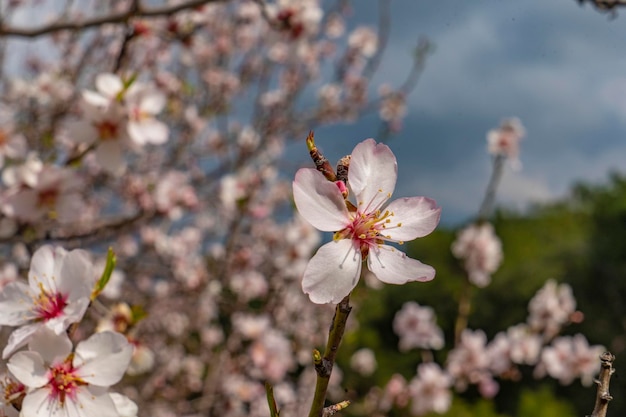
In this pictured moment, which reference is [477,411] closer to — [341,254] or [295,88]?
[295,88]

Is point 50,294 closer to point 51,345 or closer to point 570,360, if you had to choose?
point 51,345

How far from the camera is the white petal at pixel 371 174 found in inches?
19.1

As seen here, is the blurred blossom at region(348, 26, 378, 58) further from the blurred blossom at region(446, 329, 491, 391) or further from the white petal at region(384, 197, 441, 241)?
the white petal at region(384, 197, 441, 241)

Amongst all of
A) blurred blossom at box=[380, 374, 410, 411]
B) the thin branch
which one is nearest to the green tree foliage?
blurred blossom at box=[380, 374, 410, 411]

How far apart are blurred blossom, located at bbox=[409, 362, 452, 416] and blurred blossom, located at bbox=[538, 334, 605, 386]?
43 cm

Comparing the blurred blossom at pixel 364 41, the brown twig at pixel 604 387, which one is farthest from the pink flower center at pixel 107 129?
the blurred blossom at pixel 364 41

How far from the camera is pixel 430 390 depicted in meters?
2.59

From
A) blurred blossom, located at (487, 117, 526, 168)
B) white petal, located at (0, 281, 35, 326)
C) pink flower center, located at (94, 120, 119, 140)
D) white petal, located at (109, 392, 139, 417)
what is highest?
blurred blossom, located at (487, 117, 526, 168)

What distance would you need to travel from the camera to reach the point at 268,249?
11.0 feet

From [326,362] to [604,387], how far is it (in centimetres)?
20

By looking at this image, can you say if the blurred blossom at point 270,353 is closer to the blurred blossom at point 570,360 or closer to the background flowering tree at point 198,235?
the background flowering tree at point 198,235

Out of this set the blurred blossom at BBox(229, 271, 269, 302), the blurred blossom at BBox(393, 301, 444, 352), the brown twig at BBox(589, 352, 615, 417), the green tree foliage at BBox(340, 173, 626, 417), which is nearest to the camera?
the brown twig at BBox(589, 352, 615, 417)

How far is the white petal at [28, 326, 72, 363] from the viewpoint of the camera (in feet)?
1.75

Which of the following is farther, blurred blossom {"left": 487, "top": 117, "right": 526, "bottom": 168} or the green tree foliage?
the green tree foliage
